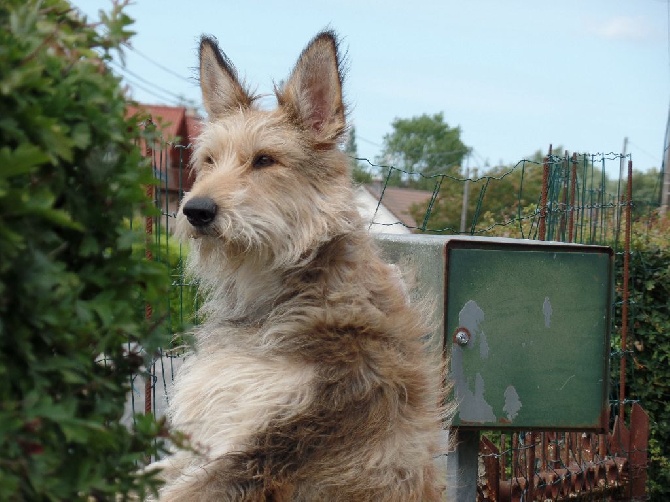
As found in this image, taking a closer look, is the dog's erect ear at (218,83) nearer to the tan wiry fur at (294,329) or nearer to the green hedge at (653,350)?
the tan wiry fur at (294,329)

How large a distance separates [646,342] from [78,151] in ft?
22.6

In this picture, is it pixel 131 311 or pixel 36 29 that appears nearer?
pixel 36 29

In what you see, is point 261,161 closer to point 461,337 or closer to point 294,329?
point 294,329

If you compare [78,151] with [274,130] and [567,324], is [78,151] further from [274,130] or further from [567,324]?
[567,324]

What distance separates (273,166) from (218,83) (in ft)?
2.24

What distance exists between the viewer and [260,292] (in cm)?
377

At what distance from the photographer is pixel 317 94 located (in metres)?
4.07

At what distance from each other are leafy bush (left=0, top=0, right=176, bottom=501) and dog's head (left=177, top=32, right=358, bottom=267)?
1585 mm

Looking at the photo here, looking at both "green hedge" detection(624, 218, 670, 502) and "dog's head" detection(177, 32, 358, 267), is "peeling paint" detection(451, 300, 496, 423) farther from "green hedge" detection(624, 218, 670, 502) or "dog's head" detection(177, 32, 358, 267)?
"green hedge" detection(624, 218, 670, 502)

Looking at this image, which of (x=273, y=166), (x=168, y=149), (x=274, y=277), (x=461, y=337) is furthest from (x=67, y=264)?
(x=461, y=337)

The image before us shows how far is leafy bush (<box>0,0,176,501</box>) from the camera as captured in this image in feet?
5.32

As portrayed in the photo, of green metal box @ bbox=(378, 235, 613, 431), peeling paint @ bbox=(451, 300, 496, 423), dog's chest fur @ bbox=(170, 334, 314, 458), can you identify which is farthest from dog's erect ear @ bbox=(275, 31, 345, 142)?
peeling paint @ bbox=(451, 300, 496, 423)

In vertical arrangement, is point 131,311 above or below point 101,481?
above

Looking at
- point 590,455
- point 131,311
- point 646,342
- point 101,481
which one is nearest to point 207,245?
point 131,311
